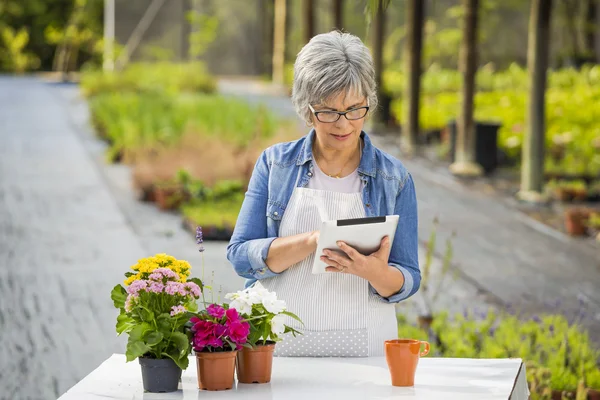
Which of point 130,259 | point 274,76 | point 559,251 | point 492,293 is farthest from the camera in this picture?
point 274,76

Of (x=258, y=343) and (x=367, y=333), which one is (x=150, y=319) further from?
(x=367, y=333)

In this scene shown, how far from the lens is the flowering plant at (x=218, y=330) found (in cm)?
268

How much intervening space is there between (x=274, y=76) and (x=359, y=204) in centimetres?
2461

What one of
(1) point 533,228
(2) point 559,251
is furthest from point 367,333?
(1) point 533,228

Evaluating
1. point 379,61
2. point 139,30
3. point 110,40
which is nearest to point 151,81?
point 110,40

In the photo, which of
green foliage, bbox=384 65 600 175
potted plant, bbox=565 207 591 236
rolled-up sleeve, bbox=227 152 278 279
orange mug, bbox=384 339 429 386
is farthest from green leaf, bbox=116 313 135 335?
green foliage, bbox=384 65 600 175

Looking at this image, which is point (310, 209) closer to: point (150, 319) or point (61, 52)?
point (150, 319)

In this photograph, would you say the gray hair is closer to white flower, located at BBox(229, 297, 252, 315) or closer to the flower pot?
white flower, located at BBox(229, 297, 252, 315)

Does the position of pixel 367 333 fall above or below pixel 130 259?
above

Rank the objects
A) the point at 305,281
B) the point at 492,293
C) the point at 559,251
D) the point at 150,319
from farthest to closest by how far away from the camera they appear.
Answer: the point at 559,251 → the point at 492,293 → the point at 305,281 → the point at 150,319

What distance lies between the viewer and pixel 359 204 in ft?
10.1

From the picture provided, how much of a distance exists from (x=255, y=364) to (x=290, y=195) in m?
0.51

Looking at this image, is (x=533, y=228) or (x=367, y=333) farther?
(x=533, y=228)

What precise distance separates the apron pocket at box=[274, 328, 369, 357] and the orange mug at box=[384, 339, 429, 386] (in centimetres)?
30
